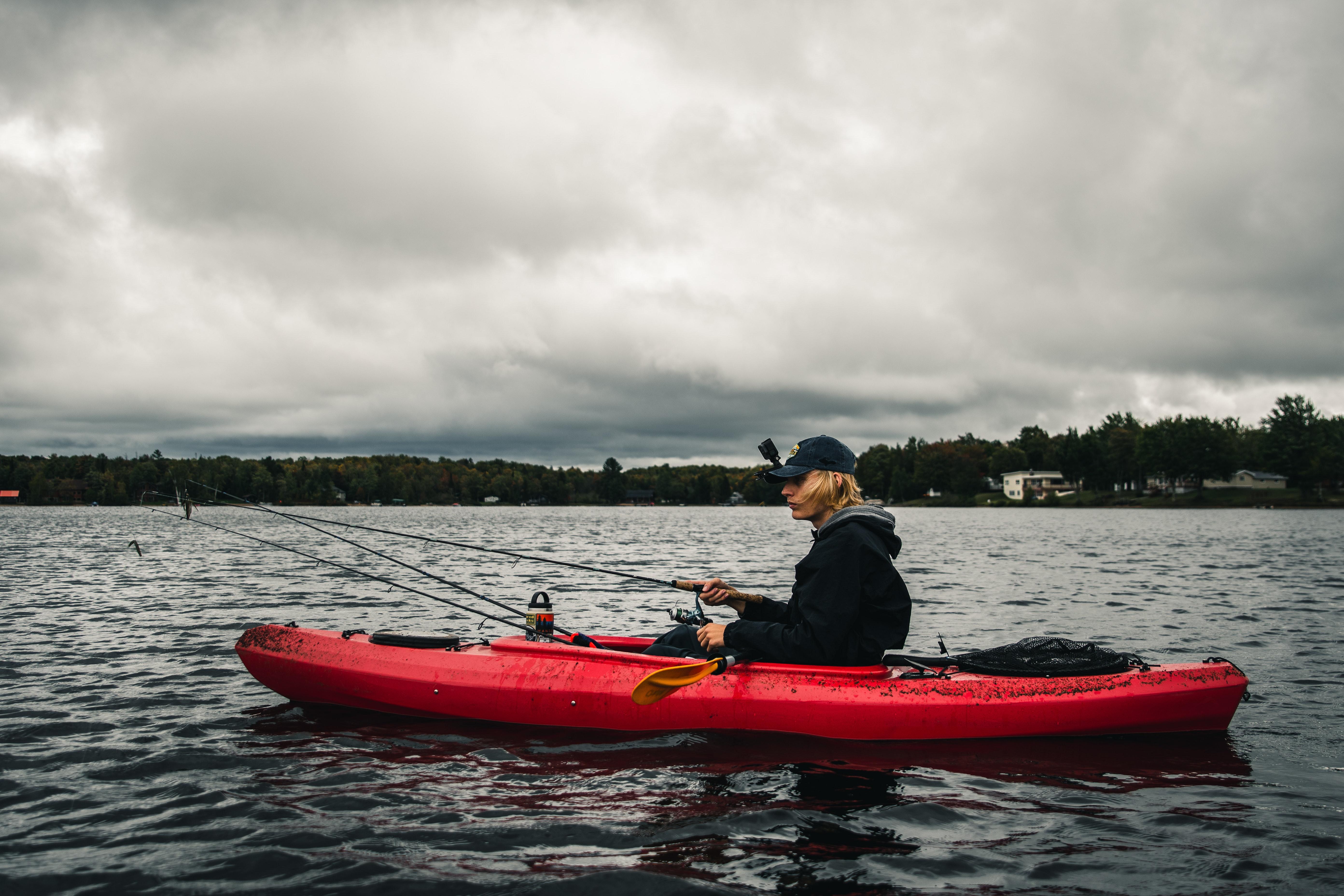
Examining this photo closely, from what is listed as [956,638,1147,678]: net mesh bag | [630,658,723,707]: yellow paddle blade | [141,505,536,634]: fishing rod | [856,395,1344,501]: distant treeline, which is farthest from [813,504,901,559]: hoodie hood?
[856,395,1344,501]: distant treeline

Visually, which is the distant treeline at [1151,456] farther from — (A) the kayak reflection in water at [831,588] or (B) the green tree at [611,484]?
(A) the kayak reflection in water at [831,588]

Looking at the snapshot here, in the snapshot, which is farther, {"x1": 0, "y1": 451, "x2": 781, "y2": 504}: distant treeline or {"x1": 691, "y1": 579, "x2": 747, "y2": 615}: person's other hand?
{"x1": 0, "y1": 451, "x2": 781, "y2": 504}: distant treeline

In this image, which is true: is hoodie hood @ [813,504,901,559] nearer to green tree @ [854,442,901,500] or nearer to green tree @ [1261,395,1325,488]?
green tree @ [1261,395,1325,488]

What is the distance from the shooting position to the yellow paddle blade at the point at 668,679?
563cm

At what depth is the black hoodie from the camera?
5535mm

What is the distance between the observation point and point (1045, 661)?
6426mm

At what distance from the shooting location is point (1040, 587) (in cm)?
1827

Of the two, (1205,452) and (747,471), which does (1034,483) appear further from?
(747,471)

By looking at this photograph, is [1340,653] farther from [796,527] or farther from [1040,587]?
[796,527]

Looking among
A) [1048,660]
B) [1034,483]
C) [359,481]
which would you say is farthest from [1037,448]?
[1048,660]

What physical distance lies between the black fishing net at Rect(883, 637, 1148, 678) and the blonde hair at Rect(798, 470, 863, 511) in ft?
5.50

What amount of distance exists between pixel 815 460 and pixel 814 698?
1.83m

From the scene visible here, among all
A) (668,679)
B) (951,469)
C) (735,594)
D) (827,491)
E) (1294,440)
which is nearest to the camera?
(668,679)

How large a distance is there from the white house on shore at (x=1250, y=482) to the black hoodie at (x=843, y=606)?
5051 inches
